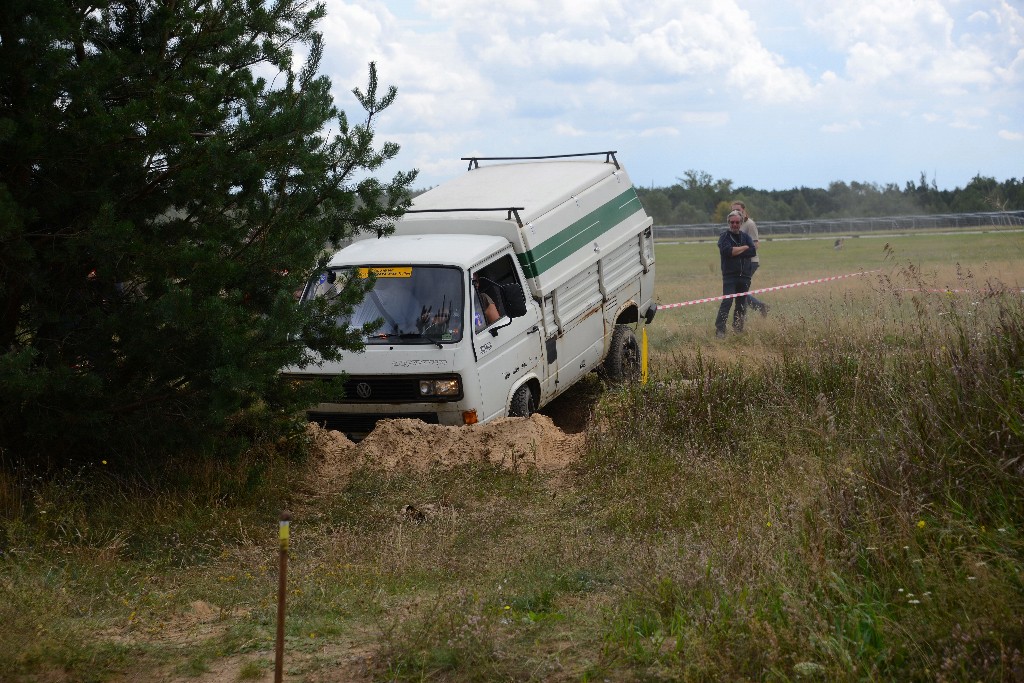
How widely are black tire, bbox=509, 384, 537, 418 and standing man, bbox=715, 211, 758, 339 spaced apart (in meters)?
7.85

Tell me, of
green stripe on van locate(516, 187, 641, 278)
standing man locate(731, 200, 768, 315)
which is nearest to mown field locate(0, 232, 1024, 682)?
green stripe on van locate(516, 187, 641, 278)

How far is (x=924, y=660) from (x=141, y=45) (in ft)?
21.4

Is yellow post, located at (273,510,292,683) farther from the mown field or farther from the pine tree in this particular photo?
the pine tree

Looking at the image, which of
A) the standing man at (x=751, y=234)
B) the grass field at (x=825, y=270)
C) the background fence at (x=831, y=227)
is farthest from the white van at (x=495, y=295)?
the background fence at (x=831, y=227)

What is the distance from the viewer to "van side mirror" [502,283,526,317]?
1059 centimetres

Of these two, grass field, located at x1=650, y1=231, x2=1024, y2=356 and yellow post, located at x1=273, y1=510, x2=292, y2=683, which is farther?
grass field, located at x1=650, y1=231, x2=1024, y2=356

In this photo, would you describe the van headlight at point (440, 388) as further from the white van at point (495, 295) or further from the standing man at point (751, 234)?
the standing man at point (751, 234)

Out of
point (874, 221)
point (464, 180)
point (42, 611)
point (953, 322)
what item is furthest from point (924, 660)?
point (874, 221)

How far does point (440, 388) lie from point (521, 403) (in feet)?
4.08

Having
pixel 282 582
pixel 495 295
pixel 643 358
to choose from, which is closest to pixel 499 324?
pixel 495 295

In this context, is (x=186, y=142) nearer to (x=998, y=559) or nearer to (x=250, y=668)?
(x=250, y=668)

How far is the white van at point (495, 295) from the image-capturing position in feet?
33.1

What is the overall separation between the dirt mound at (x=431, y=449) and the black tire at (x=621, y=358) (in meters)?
3.36

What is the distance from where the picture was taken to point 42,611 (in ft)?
20.1
